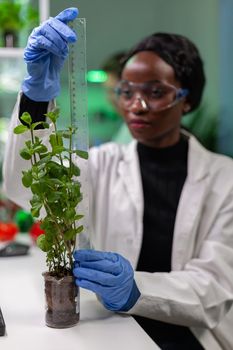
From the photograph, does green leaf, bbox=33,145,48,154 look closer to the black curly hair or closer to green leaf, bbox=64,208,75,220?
green leaf, bbox=64,208,75,220

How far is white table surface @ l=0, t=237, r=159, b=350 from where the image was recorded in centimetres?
109

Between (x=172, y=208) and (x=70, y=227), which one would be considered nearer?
(x=70, y=227)

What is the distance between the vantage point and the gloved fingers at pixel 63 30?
1.23 metres

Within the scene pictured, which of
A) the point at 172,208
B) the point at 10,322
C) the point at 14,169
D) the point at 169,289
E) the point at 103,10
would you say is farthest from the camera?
the point at 103,10

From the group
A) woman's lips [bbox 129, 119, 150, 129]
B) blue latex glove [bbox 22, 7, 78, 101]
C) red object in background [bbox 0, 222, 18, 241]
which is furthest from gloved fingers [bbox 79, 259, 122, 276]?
red object in background [bbox 0, 222, 18, 241]

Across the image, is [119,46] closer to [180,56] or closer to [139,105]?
[180,56]

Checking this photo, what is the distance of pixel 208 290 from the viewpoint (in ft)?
4.94

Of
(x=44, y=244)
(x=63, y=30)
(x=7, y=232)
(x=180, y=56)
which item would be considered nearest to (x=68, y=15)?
(x=63, y=30)

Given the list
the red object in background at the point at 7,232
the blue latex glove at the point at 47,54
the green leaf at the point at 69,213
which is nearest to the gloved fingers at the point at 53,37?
the blue latex glove at the point at 47,54

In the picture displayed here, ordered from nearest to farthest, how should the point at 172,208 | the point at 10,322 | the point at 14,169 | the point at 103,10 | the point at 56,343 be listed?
the point at 56,343 → the point at 10,322 → the point at 14,169 → the point at 172,208 → the point at 103,10

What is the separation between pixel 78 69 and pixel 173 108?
24.5 inches

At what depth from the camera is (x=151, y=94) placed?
1.76 meters

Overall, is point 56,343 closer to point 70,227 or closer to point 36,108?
point 70,227

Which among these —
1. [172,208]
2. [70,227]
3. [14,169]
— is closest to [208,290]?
[172,208]
